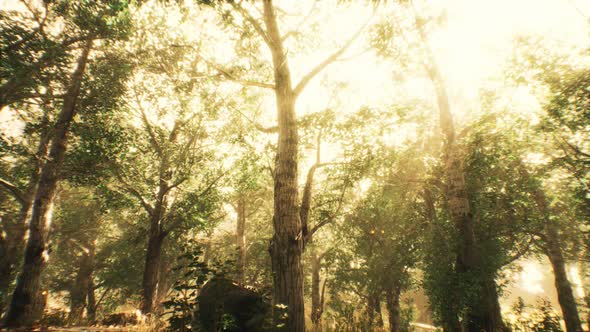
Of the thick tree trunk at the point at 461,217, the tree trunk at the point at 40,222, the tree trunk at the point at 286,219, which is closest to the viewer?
the tree trunk at the point at 286,219

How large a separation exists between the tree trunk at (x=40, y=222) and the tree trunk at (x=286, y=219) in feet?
28.2

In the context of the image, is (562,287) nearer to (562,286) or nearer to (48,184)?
(562,286)

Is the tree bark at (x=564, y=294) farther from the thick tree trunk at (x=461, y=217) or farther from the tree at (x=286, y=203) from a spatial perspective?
the tree at (x=286, y=203)

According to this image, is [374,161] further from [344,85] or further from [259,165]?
[259,165]

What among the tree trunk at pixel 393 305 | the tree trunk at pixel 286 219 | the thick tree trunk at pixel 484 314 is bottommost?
the tree trunk at pixel 393 305

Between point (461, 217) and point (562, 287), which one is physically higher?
point (461, 217)

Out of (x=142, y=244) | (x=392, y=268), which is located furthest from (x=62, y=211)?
(x=392, y=268)

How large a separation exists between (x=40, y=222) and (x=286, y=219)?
9368 mm

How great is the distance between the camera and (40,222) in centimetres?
870

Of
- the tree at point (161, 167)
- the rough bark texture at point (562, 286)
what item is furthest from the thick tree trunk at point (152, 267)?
the rough bark texture at point (562, 286)

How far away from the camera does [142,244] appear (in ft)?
66.0

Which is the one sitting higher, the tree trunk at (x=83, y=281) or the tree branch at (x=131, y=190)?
the tree branch at (x=131, y=190)

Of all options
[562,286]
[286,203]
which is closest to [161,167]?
[286,203]

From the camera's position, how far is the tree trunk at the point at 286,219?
5.06 metres
